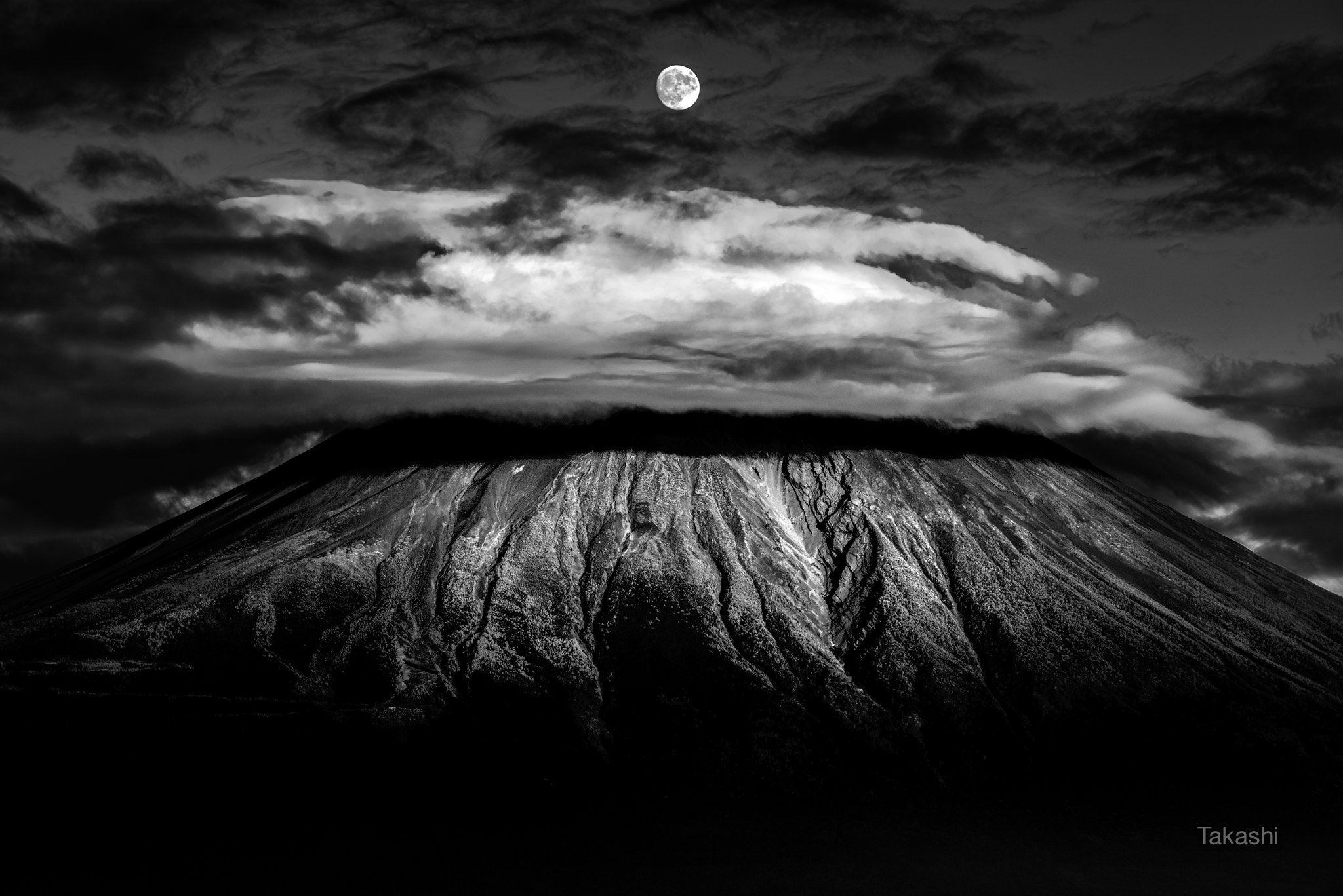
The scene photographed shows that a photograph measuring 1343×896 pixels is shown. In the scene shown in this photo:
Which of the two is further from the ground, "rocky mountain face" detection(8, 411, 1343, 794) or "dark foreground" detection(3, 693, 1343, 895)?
"rocky mountain face" detection(8, 411, 1343, 794)

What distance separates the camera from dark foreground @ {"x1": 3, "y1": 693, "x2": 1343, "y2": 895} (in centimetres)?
13000

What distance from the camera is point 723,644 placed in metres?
172

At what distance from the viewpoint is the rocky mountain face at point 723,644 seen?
15800 centimetres

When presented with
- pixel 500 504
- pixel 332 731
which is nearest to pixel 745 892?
pixel 332 731

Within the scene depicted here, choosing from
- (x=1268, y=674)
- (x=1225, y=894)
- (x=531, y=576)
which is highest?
(x=531, y=576)

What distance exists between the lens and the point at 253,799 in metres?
151

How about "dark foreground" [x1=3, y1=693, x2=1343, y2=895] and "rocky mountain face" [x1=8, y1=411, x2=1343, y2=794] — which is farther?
"rocky mountain face" [x1=8, y1=411, x2=1343, y2=794]

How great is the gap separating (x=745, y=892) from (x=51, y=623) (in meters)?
111

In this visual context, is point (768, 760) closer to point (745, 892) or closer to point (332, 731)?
point (745, 892)

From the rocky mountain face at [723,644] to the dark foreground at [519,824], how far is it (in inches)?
131

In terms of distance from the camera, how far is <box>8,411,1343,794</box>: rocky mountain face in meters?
158

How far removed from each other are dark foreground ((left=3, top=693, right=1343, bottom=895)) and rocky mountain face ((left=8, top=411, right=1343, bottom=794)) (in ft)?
10.9

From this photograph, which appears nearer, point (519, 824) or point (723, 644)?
point (519, 824)

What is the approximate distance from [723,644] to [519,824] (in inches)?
1535
